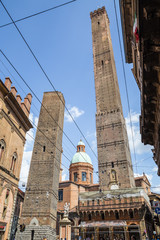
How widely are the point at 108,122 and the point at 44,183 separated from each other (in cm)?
1422

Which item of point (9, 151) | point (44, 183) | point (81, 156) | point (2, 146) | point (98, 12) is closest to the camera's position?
point (2, 146)

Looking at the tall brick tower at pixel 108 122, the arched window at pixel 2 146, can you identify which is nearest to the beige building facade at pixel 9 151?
the arched window at pixel 2 146

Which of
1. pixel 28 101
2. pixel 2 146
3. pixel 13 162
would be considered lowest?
pixel 13 162

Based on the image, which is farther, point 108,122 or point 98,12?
point 98,12

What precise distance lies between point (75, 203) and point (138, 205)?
637 inches

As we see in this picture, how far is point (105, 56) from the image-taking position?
125 feet

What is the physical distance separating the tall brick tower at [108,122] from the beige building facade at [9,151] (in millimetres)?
14739

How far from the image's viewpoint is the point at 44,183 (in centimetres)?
2402

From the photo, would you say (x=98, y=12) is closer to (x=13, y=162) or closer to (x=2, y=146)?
(x=13, y=162)

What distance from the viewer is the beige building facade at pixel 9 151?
14.2 m

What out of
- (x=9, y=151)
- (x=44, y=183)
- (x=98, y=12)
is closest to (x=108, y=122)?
(x=44, y=183)

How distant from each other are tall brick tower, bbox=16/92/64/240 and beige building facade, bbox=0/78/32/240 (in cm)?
461

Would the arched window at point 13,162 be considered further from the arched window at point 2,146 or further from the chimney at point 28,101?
the chimney at point 28,101

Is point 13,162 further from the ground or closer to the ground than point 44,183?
closer to the ground
